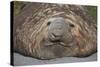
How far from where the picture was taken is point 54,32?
8.15ft

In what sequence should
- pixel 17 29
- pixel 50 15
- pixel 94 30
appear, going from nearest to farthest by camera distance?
pixel 17 29
pixel 50 15
pixel 94 30

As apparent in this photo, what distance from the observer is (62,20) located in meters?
2.52

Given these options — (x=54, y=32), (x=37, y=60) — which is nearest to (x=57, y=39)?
(x=54, y=32)

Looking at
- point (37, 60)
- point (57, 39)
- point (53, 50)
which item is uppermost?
point (57, 39)

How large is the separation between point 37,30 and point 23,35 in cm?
19

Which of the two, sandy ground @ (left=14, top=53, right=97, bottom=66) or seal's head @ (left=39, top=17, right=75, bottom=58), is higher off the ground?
seal's head @ (left=39, top=17, right=75, bottom=58)

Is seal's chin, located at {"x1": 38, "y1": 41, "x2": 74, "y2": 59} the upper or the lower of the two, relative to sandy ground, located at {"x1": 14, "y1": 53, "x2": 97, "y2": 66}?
upper

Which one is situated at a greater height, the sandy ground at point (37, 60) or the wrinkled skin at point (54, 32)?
the wrinkled skin at point (54, 32)

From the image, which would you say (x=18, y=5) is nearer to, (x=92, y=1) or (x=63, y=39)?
(x=63, y=39)

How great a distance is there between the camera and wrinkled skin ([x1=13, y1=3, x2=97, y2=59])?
2346 mm

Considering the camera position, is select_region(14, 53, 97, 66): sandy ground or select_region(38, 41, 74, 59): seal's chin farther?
select_region(38, 41, 74, 59): seal's chin

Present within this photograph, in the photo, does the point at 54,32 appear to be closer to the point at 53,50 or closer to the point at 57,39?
the point at 57,39

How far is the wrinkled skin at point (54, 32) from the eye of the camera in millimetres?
2346

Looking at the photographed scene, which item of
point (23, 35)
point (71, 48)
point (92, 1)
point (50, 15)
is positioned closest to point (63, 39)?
point (71, 48)
